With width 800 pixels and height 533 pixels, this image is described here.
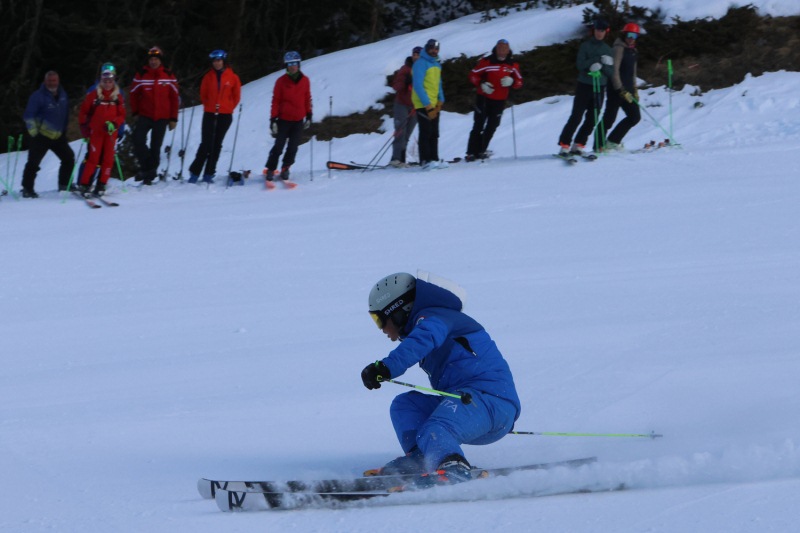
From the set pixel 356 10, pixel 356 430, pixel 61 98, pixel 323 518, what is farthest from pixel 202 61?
pixel 323 518

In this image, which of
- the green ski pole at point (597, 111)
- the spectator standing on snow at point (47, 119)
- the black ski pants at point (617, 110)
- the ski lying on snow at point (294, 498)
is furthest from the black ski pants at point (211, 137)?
the ski lying on snow at point (294, 498)

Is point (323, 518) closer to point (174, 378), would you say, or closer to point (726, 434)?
point (726, 434)

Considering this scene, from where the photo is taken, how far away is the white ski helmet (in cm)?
522

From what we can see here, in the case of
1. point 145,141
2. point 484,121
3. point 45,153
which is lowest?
point 45,153

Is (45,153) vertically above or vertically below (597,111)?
below

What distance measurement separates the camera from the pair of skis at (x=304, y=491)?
4.74 meters

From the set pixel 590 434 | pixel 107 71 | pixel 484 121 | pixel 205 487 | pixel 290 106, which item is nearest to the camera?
pixel 205 487

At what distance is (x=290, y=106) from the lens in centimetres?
1299

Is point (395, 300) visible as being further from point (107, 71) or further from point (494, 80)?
point (494, 80)

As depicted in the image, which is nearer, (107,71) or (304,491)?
(304,491)

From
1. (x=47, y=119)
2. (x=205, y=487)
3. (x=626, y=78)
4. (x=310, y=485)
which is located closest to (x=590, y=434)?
(x=310, y=485)

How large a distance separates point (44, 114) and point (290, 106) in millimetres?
2699

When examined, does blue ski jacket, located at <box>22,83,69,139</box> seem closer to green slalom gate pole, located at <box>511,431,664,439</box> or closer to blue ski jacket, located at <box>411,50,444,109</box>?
blue ski jacket, located at <box>411,50,444,109</box>

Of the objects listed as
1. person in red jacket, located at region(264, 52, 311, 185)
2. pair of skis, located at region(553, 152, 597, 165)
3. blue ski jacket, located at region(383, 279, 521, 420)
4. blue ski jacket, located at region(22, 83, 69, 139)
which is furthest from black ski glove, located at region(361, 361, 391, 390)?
blue ski jacket, located at region(22, 83, 69, 139)
